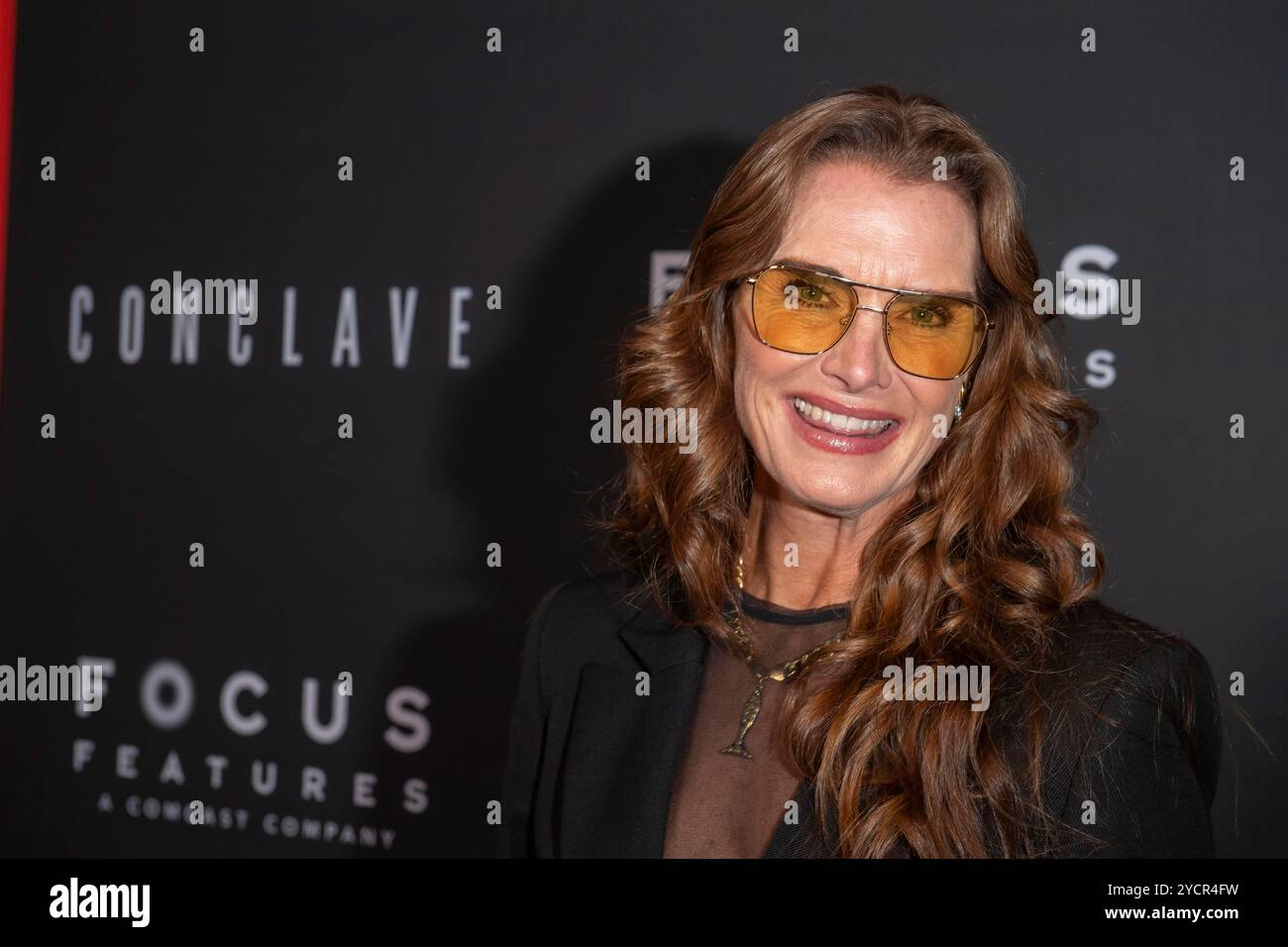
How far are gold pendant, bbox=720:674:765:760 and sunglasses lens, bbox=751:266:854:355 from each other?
1.44ft

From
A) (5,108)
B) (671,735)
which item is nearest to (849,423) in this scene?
(671,735)

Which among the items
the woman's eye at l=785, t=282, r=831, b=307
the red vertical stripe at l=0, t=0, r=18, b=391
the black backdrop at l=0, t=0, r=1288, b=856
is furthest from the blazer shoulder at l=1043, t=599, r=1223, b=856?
the red vertical stripe at l=0, t=0, r=18, b=391

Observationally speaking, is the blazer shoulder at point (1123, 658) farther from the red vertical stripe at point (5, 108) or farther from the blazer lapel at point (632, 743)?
the red vertical stripe at point (5, 108)

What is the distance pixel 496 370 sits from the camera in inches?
109

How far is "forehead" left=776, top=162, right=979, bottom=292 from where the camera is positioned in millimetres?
1494

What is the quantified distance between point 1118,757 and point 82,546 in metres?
2.71

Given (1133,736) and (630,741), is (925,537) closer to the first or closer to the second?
(1133,736)

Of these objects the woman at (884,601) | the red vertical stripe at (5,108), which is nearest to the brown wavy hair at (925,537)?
the woman at (884,601)

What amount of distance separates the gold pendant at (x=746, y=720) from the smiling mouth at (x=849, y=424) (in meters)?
0.34

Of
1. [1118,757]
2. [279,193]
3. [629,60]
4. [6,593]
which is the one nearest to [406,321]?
[279,193]

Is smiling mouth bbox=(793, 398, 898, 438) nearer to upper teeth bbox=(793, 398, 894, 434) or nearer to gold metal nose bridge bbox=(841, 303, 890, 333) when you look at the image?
upper teeth bbox=(793, 398, 894, 434)

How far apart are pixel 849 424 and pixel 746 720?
0.40 meters

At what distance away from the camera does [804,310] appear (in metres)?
1.52

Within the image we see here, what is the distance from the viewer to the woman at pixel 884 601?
134 centimetres
